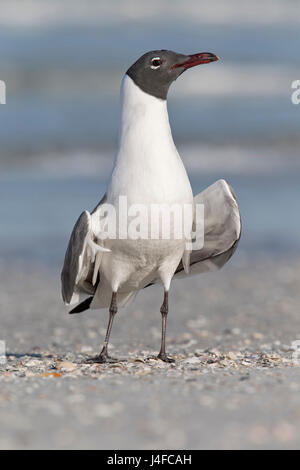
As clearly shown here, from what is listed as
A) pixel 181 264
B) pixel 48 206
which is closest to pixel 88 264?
pixel 181 264

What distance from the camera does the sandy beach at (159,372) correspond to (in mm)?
3445

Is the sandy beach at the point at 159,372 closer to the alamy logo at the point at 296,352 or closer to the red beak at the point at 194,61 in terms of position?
the alamy logo at the point at 296,352

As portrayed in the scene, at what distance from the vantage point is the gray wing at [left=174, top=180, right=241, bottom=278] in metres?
5.59

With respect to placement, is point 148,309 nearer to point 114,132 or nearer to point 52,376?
point 52,376

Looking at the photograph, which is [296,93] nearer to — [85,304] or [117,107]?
[117,107]

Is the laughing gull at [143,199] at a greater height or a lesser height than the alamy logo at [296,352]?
greater

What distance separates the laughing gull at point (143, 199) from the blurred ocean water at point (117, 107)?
5.41 meters

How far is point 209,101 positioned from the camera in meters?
23.8

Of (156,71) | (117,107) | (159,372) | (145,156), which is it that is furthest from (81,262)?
(117,107)

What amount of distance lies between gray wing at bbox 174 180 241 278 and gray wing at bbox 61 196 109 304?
26.5 inches

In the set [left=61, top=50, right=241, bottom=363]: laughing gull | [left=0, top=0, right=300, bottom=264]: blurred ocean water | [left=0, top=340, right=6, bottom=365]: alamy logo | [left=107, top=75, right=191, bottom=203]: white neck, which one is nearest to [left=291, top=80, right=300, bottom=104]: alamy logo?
[left=0, top=0, right=300, bottom=264]: blurred ocean water

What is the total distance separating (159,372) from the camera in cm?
485

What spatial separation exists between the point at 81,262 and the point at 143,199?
0.61 metres

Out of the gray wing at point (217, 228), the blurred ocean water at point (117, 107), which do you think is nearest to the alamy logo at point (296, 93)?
the blurred ocean water at point (117, 107)
